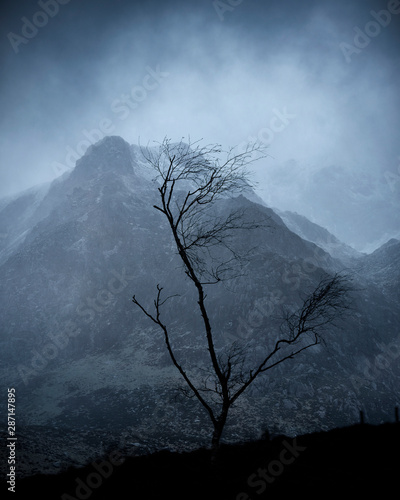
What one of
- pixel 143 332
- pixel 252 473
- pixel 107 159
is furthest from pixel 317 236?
pixel 252 473

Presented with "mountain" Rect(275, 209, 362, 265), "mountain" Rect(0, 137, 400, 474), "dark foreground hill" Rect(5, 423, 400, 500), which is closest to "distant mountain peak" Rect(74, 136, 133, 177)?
"mountain" Rect(0, 137, 400, 474)

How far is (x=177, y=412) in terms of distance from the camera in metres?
26.4

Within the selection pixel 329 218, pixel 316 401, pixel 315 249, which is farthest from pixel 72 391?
pixel 329 218

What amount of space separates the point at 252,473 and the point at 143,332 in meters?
40.6

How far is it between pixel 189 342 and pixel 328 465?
34053 millimetres

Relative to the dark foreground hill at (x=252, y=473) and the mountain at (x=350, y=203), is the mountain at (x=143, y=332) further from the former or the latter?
the mountain at (x=350, y=203)

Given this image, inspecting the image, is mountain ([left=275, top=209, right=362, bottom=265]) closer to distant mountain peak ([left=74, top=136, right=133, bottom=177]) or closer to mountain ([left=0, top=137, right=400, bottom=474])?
mountain ([left=0, top=137, right=400, bottom=474])

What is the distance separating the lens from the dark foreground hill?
552cm

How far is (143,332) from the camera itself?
44719 mm

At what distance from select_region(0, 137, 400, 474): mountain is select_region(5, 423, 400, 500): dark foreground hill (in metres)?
2.22

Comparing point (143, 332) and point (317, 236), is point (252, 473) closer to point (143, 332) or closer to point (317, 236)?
point (143, 332)

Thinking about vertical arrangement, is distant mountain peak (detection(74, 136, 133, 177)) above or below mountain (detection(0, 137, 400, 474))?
above

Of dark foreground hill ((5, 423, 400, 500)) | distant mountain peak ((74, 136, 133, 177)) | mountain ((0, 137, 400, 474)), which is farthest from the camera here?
distant mountain peak ((74, 136, 133, 177))

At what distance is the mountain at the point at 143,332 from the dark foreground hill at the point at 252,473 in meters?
2.22
